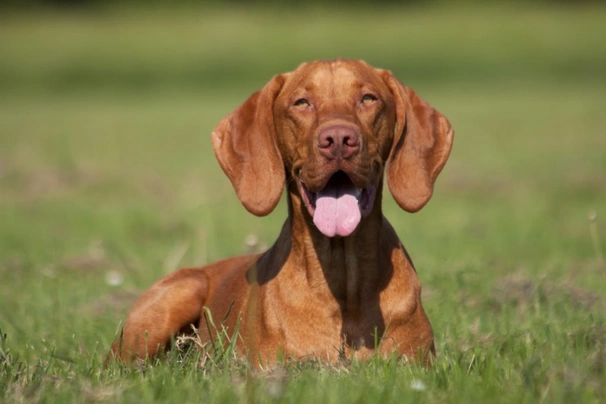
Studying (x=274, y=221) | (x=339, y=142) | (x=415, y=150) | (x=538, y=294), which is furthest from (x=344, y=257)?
(x=274, y=221)

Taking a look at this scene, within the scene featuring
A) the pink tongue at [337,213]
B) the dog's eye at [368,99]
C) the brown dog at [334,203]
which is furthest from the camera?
the dog's eye at [368,99]

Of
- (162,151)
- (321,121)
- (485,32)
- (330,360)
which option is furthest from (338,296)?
(485,32)

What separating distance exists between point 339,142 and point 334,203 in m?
0.33

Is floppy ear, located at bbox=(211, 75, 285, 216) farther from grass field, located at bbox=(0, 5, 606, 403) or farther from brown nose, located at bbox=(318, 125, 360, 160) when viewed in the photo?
grass field, located at bbox=(0, 5, 606, 403)

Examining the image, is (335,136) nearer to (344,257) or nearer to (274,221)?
(344,257)

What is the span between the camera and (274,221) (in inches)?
438

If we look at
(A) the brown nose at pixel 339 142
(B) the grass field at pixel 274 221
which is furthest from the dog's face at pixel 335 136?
(B) the grass field at pixel 274 221

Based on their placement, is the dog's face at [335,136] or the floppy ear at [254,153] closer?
the dog's face at [335,136]

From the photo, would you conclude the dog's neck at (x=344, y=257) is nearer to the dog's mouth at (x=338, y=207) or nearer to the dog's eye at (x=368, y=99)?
the dog's mouth at (x=338, y=207)

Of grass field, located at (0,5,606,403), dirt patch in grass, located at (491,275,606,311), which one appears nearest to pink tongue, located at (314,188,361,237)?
grass field, located at (0,5,606,403)

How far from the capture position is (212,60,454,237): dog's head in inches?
187

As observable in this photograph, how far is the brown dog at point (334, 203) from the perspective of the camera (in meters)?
4.82

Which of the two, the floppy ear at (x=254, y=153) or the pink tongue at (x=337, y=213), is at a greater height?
the floppy ear at (x=254, y=153)

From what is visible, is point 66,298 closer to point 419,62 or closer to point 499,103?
point 499,103
